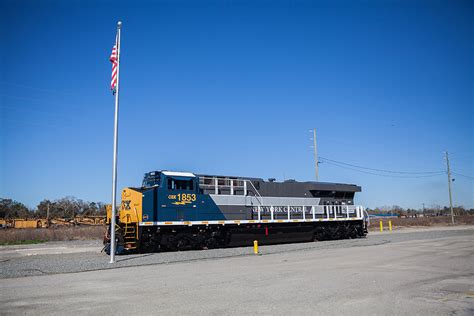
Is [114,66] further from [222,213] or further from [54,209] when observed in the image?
[54,209]

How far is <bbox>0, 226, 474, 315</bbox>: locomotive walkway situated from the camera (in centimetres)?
743

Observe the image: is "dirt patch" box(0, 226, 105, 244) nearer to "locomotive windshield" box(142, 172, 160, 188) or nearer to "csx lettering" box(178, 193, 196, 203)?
→ "locomotive windshield" box(142, 172, 160, 188)

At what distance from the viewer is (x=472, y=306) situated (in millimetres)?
7262

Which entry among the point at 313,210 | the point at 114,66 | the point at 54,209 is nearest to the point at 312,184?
the point at 313,210

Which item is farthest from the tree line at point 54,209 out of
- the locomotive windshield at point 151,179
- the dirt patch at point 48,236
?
the locomotive windshield at point 151,179

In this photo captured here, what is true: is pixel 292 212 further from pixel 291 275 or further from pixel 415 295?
pixel 415 295

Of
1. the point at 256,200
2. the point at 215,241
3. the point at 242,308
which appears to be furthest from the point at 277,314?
the point at 256,200

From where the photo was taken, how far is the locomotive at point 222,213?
19.7m

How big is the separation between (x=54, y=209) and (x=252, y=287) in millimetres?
67081

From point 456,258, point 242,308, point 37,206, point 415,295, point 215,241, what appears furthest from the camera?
point 37,206

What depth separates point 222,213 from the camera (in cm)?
2219

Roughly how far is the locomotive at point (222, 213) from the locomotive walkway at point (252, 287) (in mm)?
4208

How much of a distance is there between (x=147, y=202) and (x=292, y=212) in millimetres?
10050

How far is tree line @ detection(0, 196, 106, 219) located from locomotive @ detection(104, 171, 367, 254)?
4443 cm
